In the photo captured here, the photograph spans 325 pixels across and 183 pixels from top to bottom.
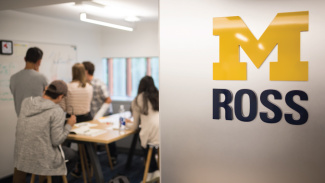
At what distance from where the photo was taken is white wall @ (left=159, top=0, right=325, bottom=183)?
5.04 ft

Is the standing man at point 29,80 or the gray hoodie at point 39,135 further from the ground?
the standing man at point 29,80

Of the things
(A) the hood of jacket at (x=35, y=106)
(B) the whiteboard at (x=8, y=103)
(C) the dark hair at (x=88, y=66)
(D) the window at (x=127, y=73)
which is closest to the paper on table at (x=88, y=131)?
(A) the hood of jacket at (x=35, y=106)

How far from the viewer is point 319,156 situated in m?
1.54

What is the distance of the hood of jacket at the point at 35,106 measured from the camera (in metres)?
2.36

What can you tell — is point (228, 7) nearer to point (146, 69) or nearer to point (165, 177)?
point (165, 177)

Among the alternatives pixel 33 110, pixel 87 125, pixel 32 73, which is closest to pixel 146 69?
pixel 87 125

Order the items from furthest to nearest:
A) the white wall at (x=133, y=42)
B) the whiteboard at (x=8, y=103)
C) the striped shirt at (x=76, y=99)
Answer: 1. the white wall at (x=133, y=42)
2. the whiteboard at (x=8, y=103)
3. the striped shirt at (x=76, y=99)

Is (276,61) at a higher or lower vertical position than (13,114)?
higher

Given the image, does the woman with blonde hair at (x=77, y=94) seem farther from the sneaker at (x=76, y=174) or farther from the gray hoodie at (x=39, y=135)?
the gray hoodie at (x=39, y=135)

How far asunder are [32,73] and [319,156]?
2.88 meters

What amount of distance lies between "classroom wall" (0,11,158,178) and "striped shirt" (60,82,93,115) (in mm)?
982

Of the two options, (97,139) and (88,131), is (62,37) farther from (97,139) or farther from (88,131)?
(97,139)

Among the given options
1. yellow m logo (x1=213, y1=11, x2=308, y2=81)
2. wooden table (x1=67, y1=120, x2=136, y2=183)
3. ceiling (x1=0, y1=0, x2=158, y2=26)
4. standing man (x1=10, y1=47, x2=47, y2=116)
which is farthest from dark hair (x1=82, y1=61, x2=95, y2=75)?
yellow m logo (x1=213, y1=11, x2=308, y2=81)

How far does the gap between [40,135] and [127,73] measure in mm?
3101
